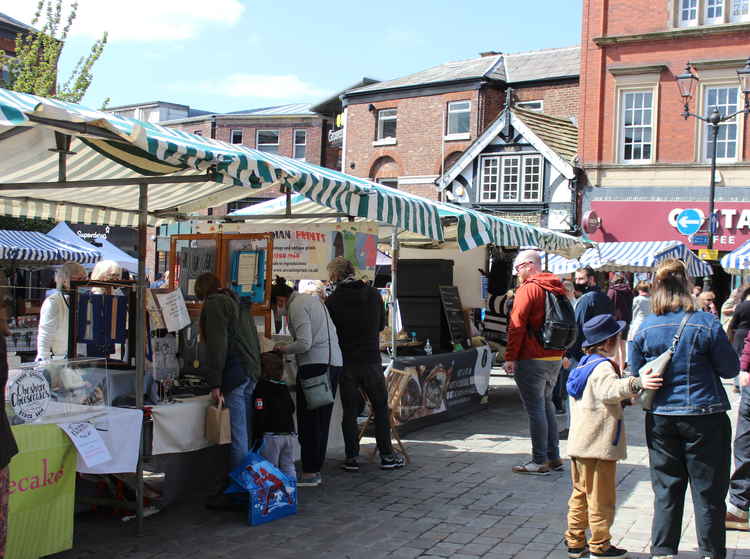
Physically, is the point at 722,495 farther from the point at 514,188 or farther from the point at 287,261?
the point at 514,188

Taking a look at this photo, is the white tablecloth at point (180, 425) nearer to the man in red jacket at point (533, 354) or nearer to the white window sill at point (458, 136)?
the man in red jacket at point (533, 354)

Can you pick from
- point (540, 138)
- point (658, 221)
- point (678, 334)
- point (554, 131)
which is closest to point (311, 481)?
point (678, 334)

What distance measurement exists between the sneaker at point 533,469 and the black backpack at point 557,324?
3.46ft

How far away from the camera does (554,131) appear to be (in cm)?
2794

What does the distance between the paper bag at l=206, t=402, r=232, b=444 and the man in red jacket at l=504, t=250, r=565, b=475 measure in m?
2.50

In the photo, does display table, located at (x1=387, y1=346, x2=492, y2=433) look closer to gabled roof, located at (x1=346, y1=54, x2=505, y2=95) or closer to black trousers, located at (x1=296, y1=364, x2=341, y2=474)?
black trousers, located at (x1=296, y1=364, x2=341, y2=474)

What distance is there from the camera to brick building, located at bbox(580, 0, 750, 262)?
77.3ft

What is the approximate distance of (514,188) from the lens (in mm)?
27719

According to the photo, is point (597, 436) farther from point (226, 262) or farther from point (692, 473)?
point (226, 262)

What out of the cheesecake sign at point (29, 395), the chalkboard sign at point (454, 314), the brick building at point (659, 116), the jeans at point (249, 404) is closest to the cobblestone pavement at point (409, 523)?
the jeans at point (249, 404)

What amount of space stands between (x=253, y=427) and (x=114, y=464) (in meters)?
1.37

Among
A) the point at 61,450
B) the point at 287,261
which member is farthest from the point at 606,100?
the point at 61,450

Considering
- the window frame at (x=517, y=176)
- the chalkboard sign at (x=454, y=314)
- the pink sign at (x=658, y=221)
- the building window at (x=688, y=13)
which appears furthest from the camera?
the window frame at (x=517, y=176)

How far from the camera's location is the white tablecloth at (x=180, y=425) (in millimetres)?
5496
